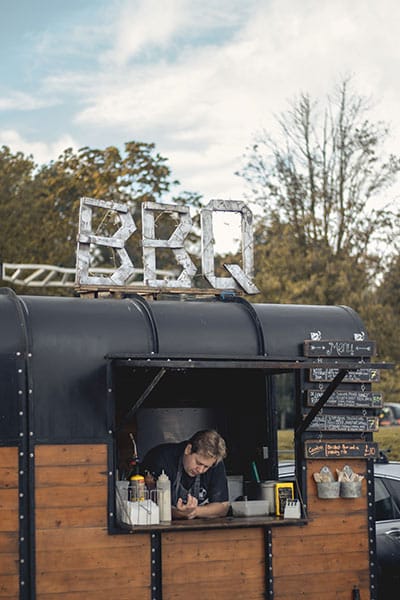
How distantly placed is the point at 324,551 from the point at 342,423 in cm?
118

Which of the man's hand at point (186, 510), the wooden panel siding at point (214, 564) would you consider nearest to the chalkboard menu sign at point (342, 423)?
the wooden panel siding at point (214, 564)

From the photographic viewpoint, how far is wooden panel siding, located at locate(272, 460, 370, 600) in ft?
31.6

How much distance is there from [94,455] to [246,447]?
2508 mm

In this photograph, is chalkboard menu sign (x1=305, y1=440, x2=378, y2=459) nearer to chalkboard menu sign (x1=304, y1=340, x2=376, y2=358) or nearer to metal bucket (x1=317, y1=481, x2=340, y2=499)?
metal bucket (x1=317, y1=481, x2=340, y2=499)

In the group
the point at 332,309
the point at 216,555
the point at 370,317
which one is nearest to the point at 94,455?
the point at 216,555

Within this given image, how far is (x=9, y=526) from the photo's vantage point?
340 inches

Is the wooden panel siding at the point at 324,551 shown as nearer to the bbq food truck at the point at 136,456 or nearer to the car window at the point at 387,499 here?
the bbq food truck at the point at 136,456

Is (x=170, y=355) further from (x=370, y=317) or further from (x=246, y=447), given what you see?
(x=370, y=317)

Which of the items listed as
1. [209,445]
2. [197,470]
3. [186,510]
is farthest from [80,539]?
[209,445]

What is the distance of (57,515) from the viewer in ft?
29.0

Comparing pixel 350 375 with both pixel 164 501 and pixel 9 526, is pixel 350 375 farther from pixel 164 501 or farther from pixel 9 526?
pixel 9 526

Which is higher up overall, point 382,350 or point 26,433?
point 382,350

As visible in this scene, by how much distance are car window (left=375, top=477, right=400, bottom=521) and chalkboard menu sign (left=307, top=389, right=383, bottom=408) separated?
1046mm

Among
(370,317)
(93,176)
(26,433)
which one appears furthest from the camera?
(93,176)
